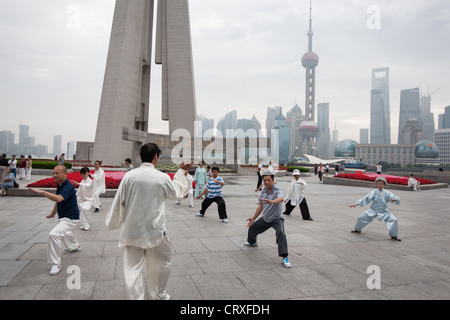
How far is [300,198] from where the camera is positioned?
8250 mm

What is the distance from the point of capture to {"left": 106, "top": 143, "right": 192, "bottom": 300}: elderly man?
9.46 ft

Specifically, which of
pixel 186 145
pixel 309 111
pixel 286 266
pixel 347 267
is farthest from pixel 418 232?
pixel 309 111

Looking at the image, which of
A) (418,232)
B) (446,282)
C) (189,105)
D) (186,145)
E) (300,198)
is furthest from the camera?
(189,105)

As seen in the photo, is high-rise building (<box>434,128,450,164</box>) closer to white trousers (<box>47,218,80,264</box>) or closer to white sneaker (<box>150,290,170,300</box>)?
white sneaker (<box>150,290,170,300</box>)

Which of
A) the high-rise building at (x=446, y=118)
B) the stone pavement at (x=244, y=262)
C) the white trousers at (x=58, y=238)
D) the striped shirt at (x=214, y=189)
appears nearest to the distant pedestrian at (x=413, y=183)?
the stone pavement at (x=244, y=262)

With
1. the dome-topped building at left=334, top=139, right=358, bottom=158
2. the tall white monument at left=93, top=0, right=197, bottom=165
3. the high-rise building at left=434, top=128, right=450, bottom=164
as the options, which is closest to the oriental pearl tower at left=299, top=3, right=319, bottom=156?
the dome-topped building at left=334, top=139, right=358, bottom=158

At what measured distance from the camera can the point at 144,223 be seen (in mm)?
2914

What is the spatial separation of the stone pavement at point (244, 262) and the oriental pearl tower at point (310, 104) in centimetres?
13585

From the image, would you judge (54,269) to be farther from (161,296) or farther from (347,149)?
(347,149)

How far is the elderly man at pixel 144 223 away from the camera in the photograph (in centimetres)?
288

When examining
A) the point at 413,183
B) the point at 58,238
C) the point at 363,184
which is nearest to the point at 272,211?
the point at 58,238
